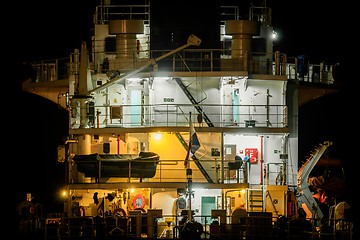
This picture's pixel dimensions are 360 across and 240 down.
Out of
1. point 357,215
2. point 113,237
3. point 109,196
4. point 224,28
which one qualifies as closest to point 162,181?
point 109,196

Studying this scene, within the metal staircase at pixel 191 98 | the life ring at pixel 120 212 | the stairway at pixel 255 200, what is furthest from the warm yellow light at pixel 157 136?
the stairway at pixel 255 200

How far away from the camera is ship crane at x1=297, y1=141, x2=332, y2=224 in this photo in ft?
121

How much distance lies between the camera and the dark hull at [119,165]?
3281cm

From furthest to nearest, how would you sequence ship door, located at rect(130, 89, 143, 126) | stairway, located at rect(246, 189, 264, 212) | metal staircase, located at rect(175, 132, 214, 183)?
ship door, located at rect(130, 89, 143, 126)
stairway, located at rect(246, 189, 264, 212)
metal staircase, located at rect(175, 132, 214, 183)

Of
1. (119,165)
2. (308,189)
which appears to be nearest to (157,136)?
(119,165)

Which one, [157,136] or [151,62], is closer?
[151,62]

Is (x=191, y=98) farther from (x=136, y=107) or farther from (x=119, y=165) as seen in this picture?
(x=119, y=165)

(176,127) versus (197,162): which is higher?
(176,127)

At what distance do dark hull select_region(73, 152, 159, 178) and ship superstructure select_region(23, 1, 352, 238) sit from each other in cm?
3

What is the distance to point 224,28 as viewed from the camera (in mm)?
36406

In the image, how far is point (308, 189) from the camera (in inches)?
1499

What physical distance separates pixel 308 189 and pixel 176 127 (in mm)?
6968

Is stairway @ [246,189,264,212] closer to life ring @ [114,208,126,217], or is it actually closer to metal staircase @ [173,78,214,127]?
metal staircase @ [173,78,214,127]

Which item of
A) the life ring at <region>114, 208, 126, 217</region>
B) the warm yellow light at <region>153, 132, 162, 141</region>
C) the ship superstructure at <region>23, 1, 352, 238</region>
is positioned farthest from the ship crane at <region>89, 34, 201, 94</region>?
the life ring at <region>114, 208, 126, 217</region>
